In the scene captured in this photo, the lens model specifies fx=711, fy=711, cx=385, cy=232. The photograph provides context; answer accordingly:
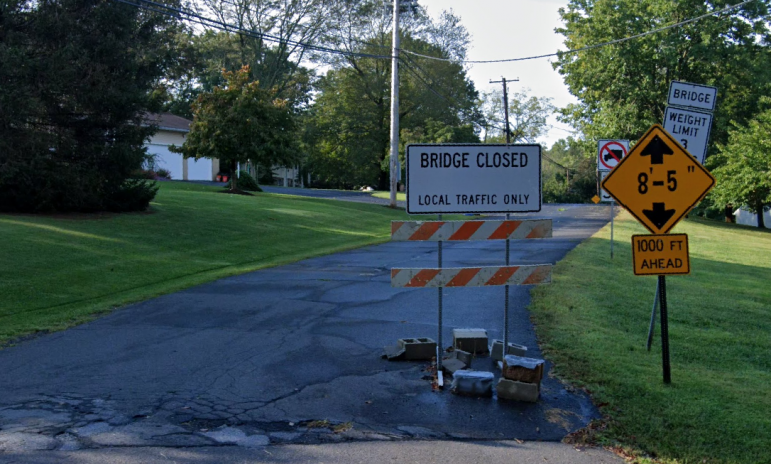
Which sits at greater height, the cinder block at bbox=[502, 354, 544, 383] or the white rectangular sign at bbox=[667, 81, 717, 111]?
the white rectangular sign at bbox=[667, 81, 717, 111]

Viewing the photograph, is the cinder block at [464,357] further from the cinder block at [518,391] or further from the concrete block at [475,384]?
the cinder block at [518,391]

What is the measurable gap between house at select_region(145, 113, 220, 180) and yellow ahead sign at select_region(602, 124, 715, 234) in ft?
136

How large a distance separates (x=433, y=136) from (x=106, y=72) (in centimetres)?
4114

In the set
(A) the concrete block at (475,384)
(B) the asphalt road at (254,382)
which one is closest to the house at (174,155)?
(B) the asphalt road at (254,382)

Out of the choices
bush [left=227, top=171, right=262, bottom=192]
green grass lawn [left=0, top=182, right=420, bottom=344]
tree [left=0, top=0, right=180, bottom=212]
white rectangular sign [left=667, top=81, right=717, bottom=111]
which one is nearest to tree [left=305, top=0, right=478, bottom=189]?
bush [left=227, top=171, right=262, bottom=192]

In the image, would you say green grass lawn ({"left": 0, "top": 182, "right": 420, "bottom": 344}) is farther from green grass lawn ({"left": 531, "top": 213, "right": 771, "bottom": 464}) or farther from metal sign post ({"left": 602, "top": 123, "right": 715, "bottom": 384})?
metal sign post ({"left": 602, "top": 123, "right": 715, "bottom": 384})

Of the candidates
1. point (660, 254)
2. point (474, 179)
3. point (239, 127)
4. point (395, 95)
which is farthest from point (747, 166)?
point (474, 179)

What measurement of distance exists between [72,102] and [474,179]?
613 inches

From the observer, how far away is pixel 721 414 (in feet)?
→ 18.8

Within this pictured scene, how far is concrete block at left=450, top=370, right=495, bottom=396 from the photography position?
6254mm

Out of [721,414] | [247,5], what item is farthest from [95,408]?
[247,5]

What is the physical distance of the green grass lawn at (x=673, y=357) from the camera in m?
5.29

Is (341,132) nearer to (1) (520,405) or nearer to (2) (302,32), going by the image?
(2) (302,32)

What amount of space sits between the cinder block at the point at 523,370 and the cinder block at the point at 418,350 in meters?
1.33
